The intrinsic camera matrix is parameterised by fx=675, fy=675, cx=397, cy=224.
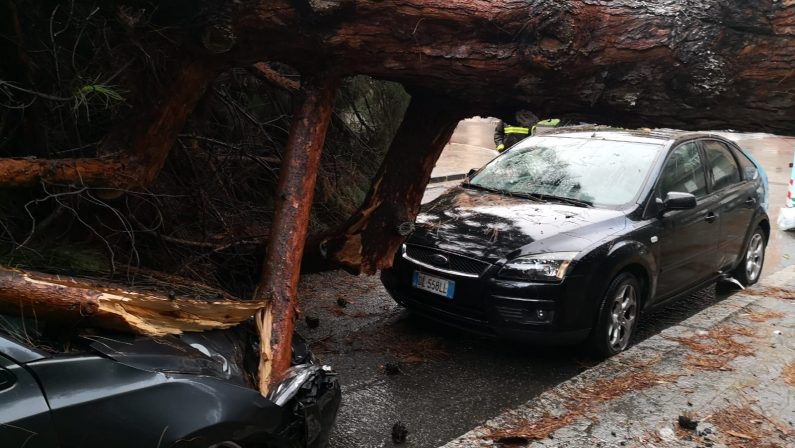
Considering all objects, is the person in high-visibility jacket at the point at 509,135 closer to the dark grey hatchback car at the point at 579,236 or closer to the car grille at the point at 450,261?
the dark grey hatchback car at the point at 579,236

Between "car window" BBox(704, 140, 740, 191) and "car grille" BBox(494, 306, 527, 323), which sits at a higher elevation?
"car window" BBox(704, 140, 740, 191)

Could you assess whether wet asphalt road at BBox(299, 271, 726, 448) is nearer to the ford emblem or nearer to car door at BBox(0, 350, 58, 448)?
the ford emblem

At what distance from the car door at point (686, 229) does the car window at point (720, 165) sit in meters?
0.18

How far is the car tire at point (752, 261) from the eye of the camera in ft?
23.1

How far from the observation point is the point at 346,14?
12.9 feet

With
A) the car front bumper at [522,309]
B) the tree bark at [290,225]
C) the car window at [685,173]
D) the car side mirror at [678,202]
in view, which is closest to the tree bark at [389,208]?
the car front bumper at [522,309]

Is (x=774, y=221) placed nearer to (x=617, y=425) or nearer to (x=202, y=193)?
(x=617, y=425)

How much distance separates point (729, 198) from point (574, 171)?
5.72 feet

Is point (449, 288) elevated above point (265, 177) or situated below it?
below

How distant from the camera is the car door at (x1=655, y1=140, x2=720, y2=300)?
554cm

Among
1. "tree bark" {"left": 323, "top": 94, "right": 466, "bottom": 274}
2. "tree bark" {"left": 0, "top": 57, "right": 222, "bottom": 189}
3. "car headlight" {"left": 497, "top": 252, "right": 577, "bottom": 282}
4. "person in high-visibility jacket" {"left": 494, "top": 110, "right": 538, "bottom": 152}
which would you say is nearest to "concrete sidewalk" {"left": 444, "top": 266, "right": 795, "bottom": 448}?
"car headlight" {"left": 497, "top": 252, "right": 577, "bottom": 282}

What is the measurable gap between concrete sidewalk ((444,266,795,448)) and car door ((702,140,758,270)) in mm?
1081

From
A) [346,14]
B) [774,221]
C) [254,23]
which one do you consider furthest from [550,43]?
[774,221]

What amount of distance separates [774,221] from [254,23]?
997 centimetres
